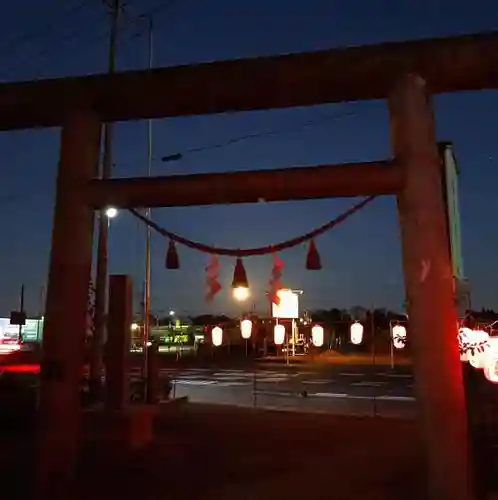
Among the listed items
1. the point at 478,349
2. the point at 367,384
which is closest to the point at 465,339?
the point at 478,349

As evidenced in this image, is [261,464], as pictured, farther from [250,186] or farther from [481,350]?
[481,350]

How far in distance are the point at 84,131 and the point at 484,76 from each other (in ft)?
17.2

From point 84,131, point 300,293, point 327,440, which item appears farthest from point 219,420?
point 300,293

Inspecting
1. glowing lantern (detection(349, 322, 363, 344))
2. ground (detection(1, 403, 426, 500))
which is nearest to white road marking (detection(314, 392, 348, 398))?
glowing lantern (detection(349, 322, 363, 344))

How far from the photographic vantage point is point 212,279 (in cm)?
1096

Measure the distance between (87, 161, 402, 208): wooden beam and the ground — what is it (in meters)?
3.21

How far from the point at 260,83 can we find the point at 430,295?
134 inches

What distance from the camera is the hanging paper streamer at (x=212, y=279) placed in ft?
35.5

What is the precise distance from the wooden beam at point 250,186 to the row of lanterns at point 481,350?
5498 millimetres

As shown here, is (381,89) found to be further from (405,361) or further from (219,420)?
(405,361)

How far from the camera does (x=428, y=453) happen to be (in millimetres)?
6695

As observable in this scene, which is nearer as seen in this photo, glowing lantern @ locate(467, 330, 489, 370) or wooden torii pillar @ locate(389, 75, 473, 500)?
wooden torii pillar @ locate(389, 75, 473, 500)

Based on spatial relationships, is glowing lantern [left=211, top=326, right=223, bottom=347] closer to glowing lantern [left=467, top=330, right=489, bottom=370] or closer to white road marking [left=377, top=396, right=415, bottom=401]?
white road marking [left=377, top=396, right=415, bottom=401]

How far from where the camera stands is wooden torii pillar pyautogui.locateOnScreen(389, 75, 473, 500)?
21.7ft
